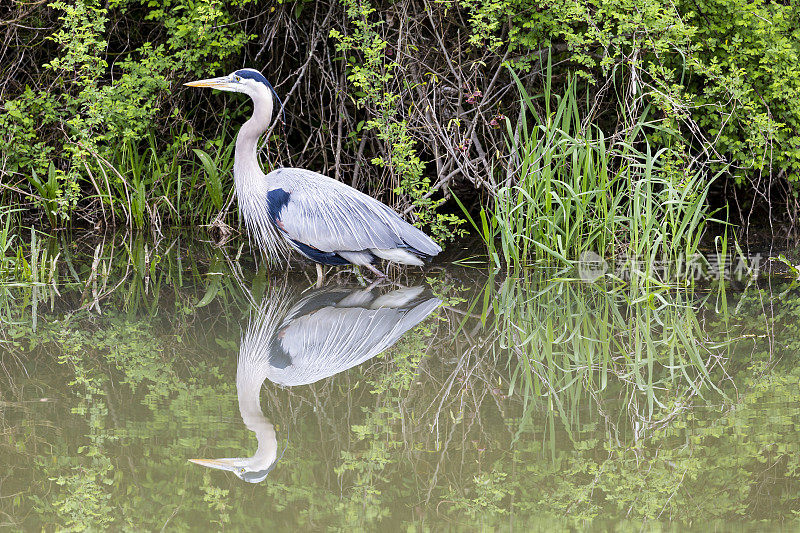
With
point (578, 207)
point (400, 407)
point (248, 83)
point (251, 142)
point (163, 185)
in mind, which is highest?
point (248, 83)

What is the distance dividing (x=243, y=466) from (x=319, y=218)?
3.09 metres

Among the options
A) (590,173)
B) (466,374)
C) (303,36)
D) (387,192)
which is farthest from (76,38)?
(466,374)

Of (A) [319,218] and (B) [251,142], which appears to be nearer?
(A) [319,218]

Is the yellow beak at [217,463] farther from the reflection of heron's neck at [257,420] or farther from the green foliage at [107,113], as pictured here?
the green foliage at [107,113]

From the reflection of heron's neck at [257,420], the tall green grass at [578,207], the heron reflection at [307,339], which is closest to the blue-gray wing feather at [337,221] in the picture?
the heron reflection at [307,339]

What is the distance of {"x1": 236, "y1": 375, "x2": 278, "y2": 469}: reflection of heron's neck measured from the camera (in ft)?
9.40

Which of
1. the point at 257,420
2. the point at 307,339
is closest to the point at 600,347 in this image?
the point at 307,339

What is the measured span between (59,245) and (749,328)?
4.96 metres

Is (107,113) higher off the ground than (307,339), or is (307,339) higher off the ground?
(107,113)

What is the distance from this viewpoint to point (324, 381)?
3797 mm

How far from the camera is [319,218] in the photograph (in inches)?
227

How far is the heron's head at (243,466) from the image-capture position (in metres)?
2.75

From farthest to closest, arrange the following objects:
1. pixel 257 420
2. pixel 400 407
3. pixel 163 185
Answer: pixel 163 185, pixel 400 407, pixel 257 420

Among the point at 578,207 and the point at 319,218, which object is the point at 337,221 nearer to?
the point at 319,218
